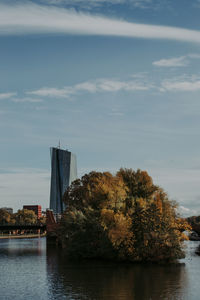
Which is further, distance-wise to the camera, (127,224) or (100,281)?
(127,224)

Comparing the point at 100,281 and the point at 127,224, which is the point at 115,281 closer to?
the point at 100,281

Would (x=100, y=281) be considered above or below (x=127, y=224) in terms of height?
below

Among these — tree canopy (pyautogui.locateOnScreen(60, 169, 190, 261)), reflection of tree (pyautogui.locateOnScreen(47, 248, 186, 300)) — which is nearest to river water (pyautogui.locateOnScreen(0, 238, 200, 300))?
reflection of tree (pyautogui.locateOnScreen(47, 248, 186, 300))

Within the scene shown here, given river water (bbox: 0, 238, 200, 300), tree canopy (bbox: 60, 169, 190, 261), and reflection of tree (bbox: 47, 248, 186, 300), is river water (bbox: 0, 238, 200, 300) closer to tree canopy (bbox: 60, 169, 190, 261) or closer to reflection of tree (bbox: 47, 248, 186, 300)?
reflection of tree (bbox: 47, 248, 186, 300)

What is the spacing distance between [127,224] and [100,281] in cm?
1846

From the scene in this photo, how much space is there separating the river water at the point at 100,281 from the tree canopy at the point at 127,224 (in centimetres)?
339

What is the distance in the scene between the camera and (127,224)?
71.5m

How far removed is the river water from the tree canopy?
3386 mm

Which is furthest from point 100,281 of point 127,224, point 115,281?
point 127,224

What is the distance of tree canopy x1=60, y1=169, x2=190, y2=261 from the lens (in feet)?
234

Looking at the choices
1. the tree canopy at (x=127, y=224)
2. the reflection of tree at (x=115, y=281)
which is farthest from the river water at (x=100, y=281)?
the tree canopy at (x=127, y=224)

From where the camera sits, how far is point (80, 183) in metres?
128

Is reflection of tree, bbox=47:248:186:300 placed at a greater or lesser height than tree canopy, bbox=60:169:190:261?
lesser

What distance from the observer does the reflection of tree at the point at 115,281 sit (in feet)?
152
